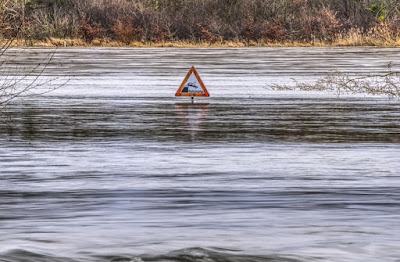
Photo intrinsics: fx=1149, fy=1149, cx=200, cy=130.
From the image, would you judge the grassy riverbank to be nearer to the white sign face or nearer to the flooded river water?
the flooded river water

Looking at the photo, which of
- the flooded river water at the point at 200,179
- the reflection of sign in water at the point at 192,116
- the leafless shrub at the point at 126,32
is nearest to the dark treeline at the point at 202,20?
the leafless shrub at the point at 126,32

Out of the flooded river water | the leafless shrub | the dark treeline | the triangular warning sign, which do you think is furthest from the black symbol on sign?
the leafless shrub

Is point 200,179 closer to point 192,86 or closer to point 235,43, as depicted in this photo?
point 192,86

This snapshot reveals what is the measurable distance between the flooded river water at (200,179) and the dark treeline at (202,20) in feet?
158

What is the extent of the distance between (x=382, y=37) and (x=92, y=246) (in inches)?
2385

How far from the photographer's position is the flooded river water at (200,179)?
8.58m

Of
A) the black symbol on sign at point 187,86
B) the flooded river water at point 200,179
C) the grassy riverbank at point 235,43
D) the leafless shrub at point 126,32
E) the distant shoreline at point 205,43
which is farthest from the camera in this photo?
the leafless shrub at point 126,32

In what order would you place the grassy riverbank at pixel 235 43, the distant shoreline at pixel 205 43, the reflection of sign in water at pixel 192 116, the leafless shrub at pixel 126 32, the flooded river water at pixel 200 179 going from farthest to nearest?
the leafless shrub at pixel 126 32 < the distant shoreline at pixel 205 43 < the grassy riverbank at pixel 235 43 < the reflection of sign in water at pixel 192 116 < the flooded river water at pixel 200 179

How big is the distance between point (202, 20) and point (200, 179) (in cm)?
6743

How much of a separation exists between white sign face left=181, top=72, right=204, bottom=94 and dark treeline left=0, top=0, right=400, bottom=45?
146 ft

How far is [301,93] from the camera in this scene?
28172 millimetres

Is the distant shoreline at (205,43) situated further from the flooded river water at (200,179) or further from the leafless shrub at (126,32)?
the flooded river water at (200,179)

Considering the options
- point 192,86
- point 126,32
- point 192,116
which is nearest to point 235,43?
point 126,32

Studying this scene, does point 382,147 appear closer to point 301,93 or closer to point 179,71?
point 301,93
